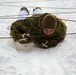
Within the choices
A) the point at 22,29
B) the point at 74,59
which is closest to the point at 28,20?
the point at 22,29

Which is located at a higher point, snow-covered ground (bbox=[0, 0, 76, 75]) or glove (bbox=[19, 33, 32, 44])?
glove (bbox=[19, 33, 32, 44])

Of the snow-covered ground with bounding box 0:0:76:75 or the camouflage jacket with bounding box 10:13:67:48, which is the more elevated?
the camouflage jacket with bounding box 10:13:67:48

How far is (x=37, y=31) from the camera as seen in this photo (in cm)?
112

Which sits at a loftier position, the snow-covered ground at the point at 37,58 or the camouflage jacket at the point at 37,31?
the camouflage jacket at the point at 37,31

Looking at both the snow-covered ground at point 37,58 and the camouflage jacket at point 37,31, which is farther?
the camouflage jacket at point 37,31

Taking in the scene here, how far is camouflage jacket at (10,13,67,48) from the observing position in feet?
3.61

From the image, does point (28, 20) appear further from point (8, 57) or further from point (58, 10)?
point (58, 10)

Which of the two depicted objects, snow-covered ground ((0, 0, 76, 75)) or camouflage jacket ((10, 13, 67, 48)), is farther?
camouflage jacket ((10, 13, 67, 48))

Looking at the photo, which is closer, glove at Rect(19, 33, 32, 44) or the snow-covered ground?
the snow-covered ground

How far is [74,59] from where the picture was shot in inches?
40.2

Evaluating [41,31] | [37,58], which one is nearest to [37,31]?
[41,31]

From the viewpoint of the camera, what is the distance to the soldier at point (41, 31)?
107cm

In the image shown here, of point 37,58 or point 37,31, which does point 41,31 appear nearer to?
point 37,31

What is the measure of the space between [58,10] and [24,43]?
693 millimetres
